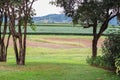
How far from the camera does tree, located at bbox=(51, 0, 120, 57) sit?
78.7 ft

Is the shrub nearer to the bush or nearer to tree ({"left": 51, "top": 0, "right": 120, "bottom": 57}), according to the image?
the bush

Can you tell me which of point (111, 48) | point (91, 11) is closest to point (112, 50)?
point (111, 48)

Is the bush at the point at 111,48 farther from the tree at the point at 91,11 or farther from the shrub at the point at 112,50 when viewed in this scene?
the tree at the point at 91,11

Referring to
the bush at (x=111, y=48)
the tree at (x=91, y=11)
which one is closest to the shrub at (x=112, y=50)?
the bush at (x=111, y=48)

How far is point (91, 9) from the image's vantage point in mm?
24500

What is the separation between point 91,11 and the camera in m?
24.4

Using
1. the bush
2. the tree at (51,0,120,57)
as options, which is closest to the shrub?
the bush

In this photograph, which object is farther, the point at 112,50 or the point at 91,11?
the point at 91,11

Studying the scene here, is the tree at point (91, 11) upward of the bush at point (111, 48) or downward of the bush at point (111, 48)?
upward

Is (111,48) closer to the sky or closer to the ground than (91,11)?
closer to the ground

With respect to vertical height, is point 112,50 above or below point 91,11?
below

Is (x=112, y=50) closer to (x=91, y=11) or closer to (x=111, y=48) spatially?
(x=111, y=48)

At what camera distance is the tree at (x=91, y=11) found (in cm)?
2399

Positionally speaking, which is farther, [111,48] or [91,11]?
[91,11]
